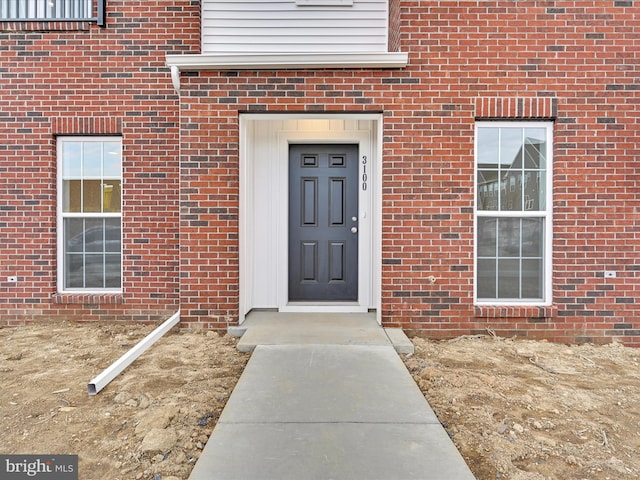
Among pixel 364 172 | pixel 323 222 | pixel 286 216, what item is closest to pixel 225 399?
pixel 286 216

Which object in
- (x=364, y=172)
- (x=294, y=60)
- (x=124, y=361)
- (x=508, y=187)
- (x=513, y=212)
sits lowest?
(x=124, y=361)

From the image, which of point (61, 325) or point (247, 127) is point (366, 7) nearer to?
point (247, 127)

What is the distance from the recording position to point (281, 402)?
9.26ft

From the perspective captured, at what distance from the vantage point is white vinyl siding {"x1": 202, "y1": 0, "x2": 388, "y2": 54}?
4754 millimetres

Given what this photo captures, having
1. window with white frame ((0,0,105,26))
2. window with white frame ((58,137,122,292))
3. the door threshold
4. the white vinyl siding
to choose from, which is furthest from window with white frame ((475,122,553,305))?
window with white frame ((0,0,105,26))

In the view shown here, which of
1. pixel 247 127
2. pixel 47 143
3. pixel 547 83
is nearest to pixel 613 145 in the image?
pixel 547 83

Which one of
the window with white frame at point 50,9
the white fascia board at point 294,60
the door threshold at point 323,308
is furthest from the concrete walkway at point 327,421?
the window with white frame at point 50,9

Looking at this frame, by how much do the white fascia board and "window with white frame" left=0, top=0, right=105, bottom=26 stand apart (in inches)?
64.9

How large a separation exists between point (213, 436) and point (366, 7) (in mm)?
4671

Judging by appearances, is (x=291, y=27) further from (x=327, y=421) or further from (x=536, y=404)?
(x=536, y=404)

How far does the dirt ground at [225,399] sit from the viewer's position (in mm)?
2367

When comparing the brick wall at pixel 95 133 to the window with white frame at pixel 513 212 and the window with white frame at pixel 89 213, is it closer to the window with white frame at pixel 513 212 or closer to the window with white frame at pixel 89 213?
the window with white frame at pixel 89 213

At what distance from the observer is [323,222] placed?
521 cm

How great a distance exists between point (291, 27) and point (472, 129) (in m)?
2.40
